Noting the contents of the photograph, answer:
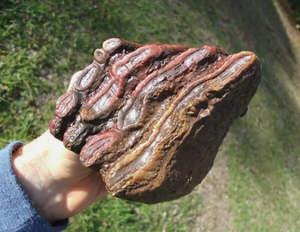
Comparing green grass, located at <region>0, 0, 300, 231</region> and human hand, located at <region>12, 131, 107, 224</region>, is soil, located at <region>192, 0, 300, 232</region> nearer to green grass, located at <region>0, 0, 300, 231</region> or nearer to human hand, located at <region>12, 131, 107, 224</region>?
green grass, located at <region>0, 0, 300, 231</region>

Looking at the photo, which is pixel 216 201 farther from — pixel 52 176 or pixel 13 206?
pixel 13 206

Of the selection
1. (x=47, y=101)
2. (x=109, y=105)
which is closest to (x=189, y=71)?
(x=109, y=105)

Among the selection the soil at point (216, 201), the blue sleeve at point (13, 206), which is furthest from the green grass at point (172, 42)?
the blue sleeve at point (13, 206)

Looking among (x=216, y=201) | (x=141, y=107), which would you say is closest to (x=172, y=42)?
(x=216, y=201)

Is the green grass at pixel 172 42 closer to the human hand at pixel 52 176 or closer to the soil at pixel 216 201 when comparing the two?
the soil at pixel 216 201

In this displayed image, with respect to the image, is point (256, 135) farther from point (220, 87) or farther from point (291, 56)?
point (291, 56)
